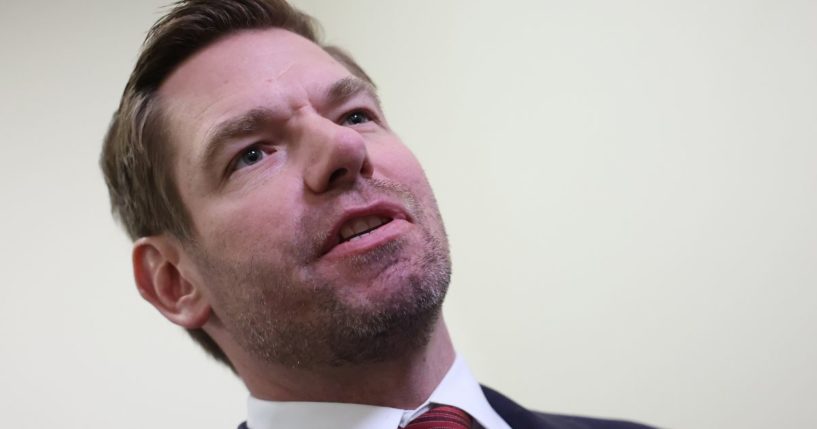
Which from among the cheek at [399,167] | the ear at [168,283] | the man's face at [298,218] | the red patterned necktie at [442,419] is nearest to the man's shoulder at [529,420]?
the red patterned necktie at [442,419]

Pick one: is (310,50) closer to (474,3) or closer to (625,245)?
(474,3)

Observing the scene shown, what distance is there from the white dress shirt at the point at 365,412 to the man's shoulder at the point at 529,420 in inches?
1.9

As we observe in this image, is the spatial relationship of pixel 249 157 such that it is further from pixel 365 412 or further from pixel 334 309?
pixel 365 412

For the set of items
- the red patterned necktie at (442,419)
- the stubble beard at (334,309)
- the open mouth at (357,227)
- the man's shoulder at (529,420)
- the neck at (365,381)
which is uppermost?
the open mouth at (357,227)

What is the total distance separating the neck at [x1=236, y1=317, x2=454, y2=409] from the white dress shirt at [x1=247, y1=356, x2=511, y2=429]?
18 millimetres

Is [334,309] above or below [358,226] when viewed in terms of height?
below

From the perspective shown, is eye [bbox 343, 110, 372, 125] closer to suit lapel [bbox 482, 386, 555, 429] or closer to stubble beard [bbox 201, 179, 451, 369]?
stubble beard [bbox 201, 179, 451, 369]

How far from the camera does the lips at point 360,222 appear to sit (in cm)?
77

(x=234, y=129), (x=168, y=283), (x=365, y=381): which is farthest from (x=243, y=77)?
(x=365, y=381)

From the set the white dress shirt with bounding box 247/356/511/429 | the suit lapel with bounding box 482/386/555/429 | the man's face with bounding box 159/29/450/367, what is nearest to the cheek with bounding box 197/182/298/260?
the man's face with bounding box 159/29/450/367

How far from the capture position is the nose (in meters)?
0.78

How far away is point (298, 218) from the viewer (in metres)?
0.78

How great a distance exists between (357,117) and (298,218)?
0.26 meters

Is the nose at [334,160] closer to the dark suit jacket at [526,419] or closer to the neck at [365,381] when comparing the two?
the neck at [365,381]
